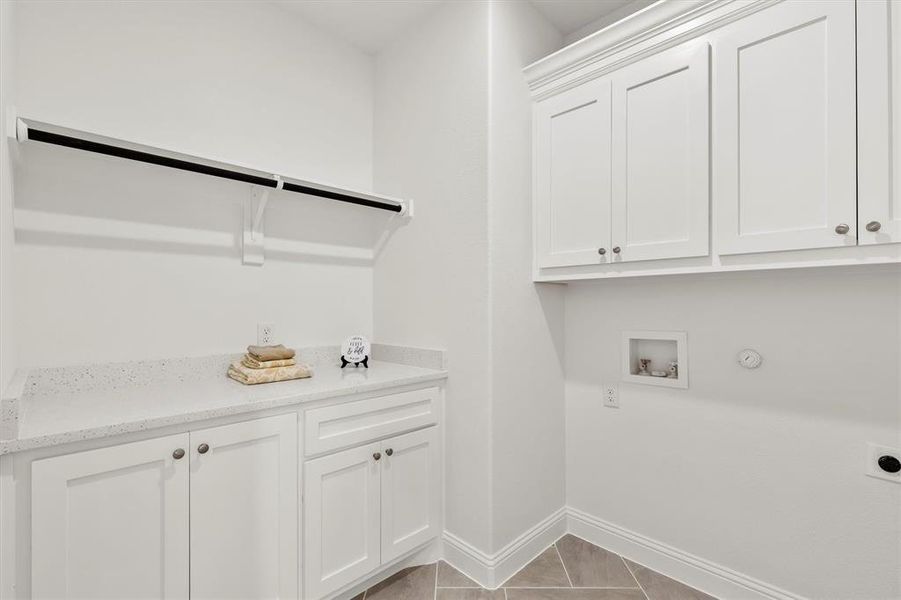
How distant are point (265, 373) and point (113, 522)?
0.62 meters

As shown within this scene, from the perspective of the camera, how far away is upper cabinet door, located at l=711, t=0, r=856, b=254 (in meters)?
1.20

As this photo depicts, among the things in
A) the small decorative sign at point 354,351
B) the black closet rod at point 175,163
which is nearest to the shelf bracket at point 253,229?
the black closet rod at point 175,163

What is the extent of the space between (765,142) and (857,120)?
0.70 feet

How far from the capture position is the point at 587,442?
2092mm

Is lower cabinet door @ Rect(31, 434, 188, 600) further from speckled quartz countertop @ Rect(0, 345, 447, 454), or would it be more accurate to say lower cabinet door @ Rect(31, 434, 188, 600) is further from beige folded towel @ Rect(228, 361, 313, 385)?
beige folded towel @ Rect(228, 361, 313, 385)

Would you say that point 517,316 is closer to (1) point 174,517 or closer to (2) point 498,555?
(2) point 498,555

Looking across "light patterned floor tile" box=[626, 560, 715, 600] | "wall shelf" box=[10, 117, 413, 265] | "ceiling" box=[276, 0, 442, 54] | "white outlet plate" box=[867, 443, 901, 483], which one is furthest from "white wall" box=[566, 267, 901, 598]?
"ceiling" box=[276, 0, 442, 54]

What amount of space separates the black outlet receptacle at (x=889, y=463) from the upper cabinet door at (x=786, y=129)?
2.47 ft

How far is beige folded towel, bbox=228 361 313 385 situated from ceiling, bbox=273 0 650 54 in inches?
68.1

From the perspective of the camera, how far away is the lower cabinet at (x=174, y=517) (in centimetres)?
104

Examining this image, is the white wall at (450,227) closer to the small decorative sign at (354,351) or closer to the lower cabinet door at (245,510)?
the small decorative sign at (354,351)

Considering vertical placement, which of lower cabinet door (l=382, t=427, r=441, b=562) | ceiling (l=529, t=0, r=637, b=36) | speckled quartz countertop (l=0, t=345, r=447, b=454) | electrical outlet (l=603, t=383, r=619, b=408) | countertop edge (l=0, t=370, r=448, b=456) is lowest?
lower cabinet door (l=382, t=427, r=441, b=562)

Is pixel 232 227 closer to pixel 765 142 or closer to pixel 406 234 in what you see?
pixel 406 234

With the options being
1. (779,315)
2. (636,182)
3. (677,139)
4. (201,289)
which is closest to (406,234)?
(201,289)
